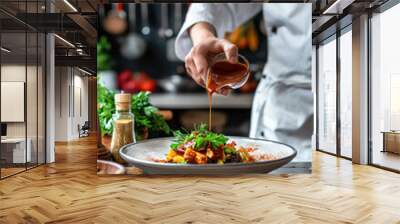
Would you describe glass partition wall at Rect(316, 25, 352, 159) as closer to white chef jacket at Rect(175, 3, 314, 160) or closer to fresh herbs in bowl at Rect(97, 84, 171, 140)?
white chef jacket at Rect(175, 3, 314, 160)

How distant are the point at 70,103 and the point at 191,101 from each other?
7.13m

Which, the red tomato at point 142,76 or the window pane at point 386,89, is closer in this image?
the red tomato at point 142,76

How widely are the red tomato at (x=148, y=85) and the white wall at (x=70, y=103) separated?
5.79m

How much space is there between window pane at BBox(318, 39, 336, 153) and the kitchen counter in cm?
366

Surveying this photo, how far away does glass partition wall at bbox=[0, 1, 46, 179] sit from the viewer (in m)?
5.21

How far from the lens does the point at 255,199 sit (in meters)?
3.89

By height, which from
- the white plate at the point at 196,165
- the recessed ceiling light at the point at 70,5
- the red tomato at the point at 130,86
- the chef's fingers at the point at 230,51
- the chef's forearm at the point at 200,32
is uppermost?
the recessed ceiling light at the point at 70,5

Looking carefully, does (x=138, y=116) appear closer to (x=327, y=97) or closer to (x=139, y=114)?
(x=139, y=114)

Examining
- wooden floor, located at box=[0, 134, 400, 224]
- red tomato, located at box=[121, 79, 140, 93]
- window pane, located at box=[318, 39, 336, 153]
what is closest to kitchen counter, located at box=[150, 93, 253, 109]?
red tomato, located at box=[121, 79, 140, 93]

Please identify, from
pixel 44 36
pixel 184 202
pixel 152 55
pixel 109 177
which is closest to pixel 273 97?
pixel 152 55

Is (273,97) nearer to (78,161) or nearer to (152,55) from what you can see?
(152,55)

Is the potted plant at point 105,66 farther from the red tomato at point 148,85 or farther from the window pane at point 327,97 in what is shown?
the window pane at point 327,97

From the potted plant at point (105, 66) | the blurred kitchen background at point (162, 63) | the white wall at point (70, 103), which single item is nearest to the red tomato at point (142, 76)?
the blurred kitchen background at point (162, 63)

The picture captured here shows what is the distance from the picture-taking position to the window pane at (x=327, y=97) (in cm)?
806
